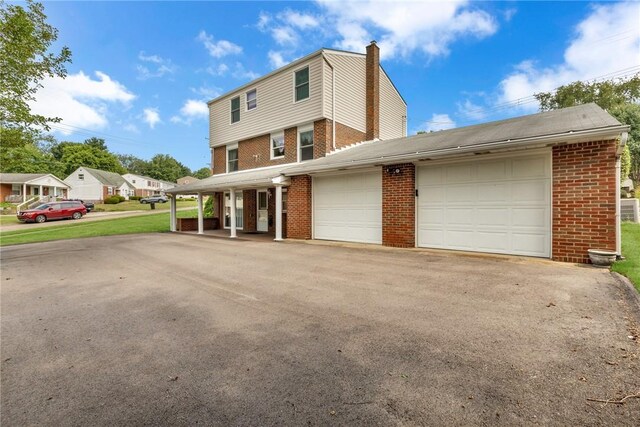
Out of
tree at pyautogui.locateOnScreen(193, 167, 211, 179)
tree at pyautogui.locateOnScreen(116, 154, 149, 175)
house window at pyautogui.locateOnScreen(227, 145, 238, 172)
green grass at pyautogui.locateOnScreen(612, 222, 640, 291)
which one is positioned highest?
tree at pyautogui.locateOnScreen(116, 154, 149, 175)

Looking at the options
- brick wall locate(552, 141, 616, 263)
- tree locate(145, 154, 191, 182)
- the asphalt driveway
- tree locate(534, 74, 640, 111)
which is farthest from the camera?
tree locate(145, 154, 191, 182)

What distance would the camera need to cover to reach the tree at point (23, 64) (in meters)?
7.63

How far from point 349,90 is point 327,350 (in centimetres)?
1370

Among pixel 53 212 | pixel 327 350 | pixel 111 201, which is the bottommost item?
pixel 327 350

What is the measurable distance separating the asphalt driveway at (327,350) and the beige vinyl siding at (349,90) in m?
10.1

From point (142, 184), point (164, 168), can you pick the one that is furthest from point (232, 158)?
point (164, 168)

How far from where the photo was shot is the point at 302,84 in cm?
1405

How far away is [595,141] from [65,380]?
9424 millimetres

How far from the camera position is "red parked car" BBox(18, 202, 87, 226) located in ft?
80.5

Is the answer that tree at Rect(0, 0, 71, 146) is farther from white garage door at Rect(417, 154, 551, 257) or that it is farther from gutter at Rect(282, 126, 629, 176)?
white garage door at Rect(417, 154, 551, 257)

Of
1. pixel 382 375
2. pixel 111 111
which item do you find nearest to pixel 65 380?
pixel 382 375

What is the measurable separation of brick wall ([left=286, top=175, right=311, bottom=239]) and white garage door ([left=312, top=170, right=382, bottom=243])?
279mm

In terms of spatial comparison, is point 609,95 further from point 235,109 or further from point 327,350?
point 327,350

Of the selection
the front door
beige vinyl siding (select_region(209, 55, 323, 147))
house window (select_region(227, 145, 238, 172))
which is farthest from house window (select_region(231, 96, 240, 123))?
the front door
